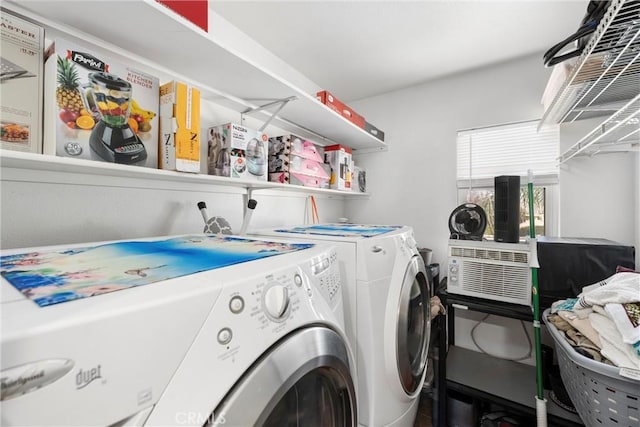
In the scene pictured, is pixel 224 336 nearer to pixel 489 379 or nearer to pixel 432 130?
pixel 489 379

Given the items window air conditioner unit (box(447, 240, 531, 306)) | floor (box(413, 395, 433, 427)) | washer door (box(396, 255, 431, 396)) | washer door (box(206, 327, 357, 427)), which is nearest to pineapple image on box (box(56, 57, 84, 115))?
washer door (box(206, 327, 357, 427))

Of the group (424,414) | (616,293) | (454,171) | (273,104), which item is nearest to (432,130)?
(454,171)

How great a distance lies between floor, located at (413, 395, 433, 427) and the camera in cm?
167

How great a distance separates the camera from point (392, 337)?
101cm

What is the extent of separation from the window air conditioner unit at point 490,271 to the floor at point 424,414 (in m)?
0.85

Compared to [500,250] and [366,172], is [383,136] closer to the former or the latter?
[366,172]

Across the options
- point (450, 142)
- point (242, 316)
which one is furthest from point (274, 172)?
point (450, 142)

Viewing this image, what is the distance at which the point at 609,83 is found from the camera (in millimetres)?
1091

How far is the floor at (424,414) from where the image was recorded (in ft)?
5.49

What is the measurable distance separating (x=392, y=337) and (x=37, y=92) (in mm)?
1344

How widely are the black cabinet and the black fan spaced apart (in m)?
0.37

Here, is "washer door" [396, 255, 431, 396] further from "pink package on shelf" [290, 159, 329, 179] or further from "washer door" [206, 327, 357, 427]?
"pink package on shelf" [290, 159, 329, 179]

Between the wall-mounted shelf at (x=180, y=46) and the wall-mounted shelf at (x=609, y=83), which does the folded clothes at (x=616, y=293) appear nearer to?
the wall-mounted shelf at (x=609, y=83)

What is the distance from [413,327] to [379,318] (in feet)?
1.29
